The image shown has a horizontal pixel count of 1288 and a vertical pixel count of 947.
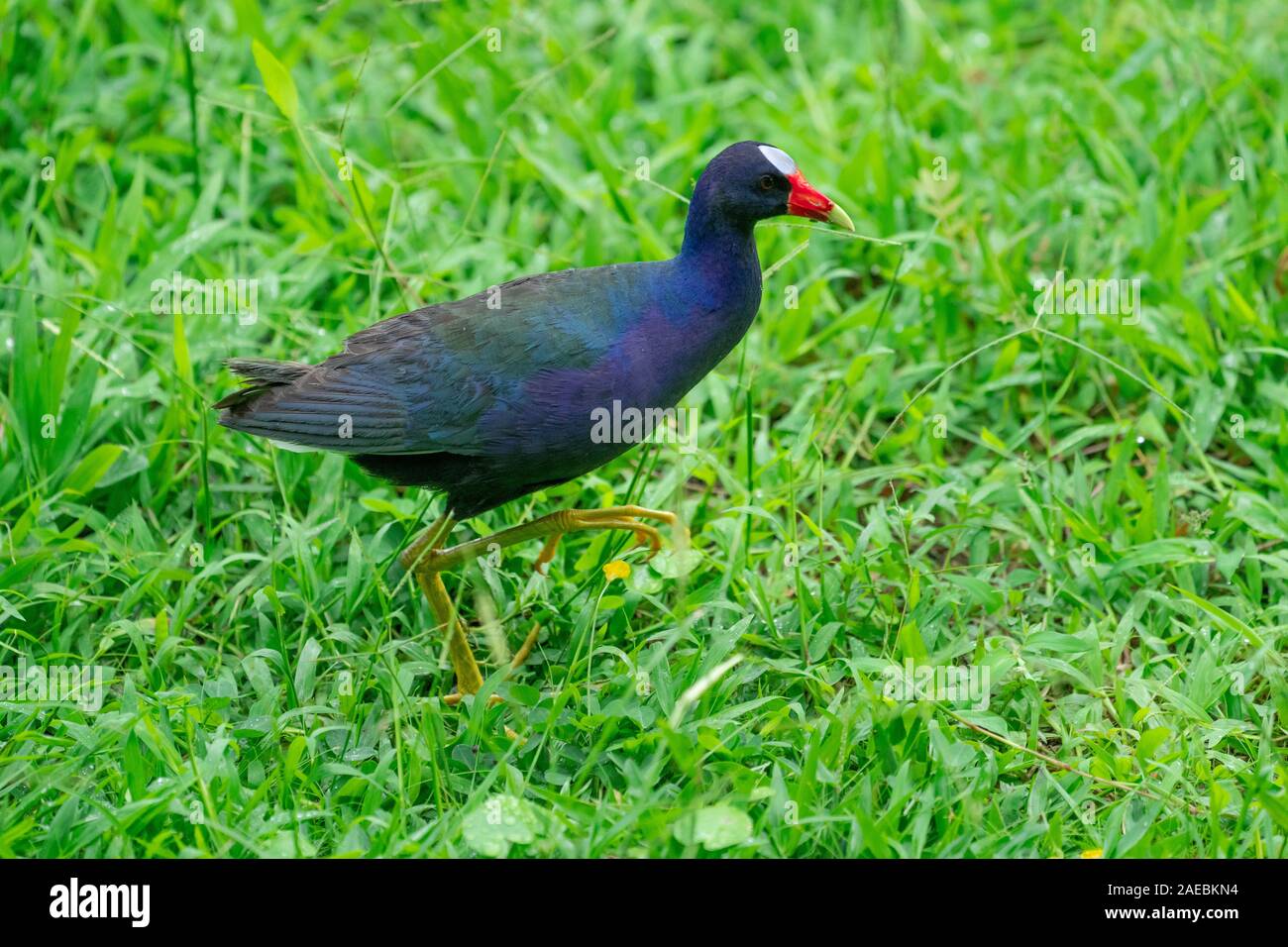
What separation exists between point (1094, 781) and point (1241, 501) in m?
1.19

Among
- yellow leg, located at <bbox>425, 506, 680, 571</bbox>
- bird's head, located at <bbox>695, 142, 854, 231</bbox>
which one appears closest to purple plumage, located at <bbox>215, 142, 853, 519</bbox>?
bird's head, located at <bbox>695, 142, 854, 231</bbox>

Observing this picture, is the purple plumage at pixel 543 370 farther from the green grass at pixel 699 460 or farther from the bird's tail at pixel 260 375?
the green grass at pixel 699 460

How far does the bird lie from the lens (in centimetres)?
371

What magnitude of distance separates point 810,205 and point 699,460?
2.97ft

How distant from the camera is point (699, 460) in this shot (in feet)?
14.5

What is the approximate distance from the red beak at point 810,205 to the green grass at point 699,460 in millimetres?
517

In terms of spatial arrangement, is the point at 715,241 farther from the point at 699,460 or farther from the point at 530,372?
the point at 699,460

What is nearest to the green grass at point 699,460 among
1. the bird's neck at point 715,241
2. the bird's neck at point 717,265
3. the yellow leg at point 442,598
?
the yellow leg at point 442,598

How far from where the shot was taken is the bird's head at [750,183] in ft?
12.4

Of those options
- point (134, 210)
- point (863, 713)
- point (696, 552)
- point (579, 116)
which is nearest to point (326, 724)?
point (696, 552)

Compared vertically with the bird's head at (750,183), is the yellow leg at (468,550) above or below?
below

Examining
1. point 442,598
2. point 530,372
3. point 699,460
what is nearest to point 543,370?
point 530,372

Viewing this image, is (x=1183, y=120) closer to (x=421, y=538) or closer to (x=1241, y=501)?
(x=1241, y=501)
